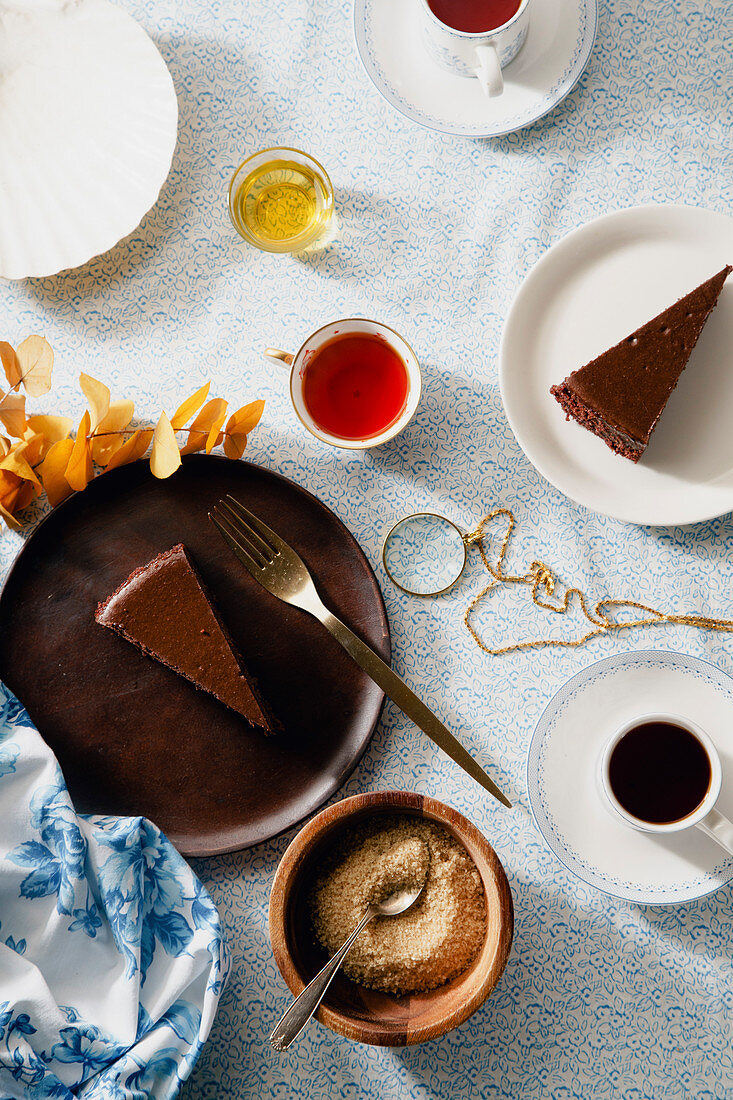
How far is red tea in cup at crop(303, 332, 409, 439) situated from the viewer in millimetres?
1642

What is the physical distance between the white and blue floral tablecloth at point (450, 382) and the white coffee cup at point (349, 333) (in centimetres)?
11

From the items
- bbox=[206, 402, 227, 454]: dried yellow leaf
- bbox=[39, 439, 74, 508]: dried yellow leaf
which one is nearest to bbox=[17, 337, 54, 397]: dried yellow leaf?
bbox=[39, 439, 74, 508]: dried yellow leaf

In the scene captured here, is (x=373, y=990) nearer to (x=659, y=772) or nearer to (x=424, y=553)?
(x=659, y=772)

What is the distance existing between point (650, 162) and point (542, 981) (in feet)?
5.62

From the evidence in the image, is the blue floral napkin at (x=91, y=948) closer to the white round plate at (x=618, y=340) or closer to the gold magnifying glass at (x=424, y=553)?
the gold magnifying glass at (x=424, y=553)

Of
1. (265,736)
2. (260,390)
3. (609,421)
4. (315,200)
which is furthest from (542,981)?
(315,200)

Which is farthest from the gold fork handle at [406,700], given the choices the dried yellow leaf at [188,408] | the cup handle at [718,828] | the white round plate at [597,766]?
the dried yellow leaf at [188,408]

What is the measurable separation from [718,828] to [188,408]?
127cm

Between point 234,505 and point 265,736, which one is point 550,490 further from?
point 265,736

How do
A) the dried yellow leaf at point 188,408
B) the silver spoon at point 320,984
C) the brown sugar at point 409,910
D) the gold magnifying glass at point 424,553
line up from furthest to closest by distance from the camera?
the gold magnifying glass at point 424,553
the dried yellow leaf at point 188,408
the brown sugar at point 409,910
the silver spoon at point 320,984

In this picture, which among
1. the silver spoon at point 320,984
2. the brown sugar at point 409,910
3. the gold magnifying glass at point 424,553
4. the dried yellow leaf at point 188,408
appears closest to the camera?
the silver spoon at point 320,984

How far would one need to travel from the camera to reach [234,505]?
167 centimetres

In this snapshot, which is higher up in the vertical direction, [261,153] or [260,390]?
[261,153]

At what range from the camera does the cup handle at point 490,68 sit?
1551 mm
